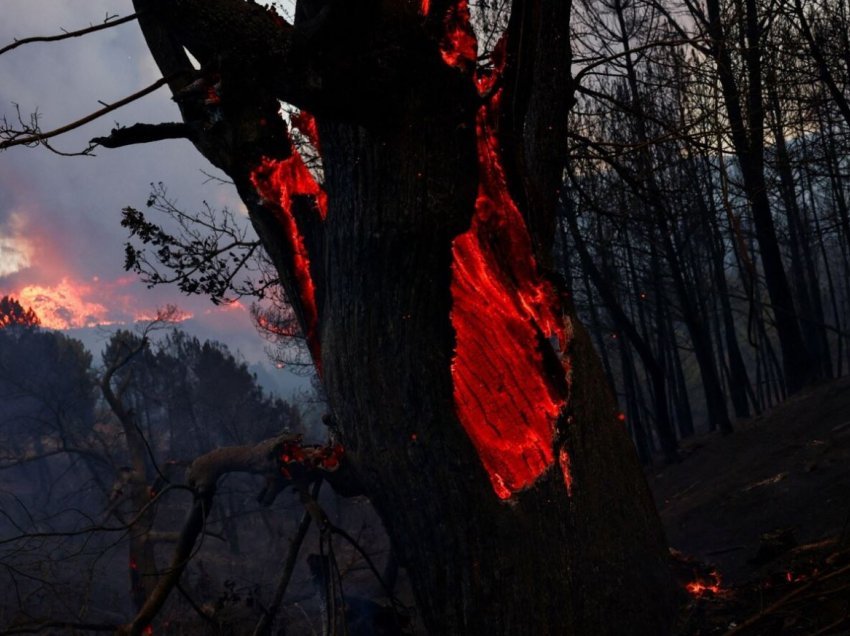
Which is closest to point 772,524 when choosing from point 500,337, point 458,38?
point 500,337

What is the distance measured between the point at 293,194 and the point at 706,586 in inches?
157

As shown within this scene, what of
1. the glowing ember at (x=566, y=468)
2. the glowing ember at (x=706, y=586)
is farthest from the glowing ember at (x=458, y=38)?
the glowing ember at (x=706, y=586)

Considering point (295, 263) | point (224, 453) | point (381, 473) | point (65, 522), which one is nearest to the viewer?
point (381, 473)

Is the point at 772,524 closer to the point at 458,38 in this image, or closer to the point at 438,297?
the point at 438,297

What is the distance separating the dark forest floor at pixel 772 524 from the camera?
342 cm

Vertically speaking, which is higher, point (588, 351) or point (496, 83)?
point (496, 83)

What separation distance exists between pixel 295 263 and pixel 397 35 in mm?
1555

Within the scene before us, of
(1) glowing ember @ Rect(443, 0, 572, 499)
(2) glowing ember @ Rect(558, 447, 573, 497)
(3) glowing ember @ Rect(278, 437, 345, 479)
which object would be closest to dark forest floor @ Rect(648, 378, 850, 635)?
(2) glowing ember @ Rect(558, 447, 573, 497)

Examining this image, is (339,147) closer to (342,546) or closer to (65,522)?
(342,546)

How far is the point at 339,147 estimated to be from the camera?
140 inches

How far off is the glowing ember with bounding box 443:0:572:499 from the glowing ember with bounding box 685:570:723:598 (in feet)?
5.17

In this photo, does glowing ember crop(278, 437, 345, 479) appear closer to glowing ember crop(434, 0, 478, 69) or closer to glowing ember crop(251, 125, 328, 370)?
glowing ember crop(251, 125, 328, 370)

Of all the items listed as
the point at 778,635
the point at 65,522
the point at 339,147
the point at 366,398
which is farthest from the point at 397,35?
the point at 65,522

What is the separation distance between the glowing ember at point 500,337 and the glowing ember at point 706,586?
1577mm
